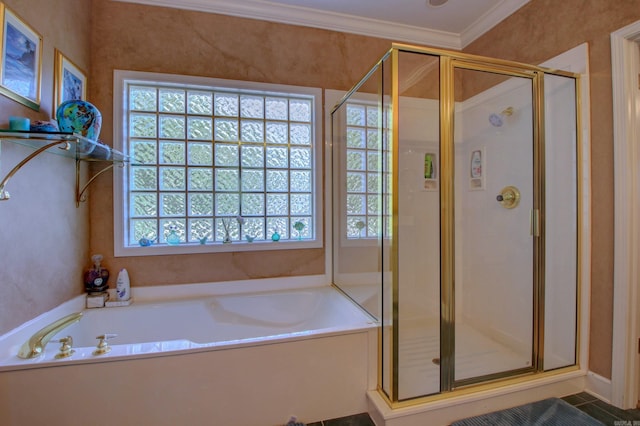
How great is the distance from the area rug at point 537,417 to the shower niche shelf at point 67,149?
2422 millimetres

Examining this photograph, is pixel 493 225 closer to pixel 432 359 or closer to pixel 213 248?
pixel 432 359

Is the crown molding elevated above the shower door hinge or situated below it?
above

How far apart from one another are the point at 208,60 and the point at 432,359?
2.59 meters

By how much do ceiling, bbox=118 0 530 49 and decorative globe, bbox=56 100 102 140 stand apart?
1.04m

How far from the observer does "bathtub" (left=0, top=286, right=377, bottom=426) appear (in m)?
1.29

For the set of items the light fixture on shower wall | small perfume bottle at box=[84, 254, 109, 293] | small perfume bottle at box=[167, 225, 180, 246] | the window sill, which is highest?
the light fixture on shower wall

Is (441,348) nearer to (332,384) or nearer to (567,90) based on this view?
(332,384)

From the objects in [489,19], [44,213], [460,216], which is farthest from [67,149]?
[489,19]

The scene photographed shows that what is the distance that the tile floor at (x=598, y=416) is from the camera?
4.95ft

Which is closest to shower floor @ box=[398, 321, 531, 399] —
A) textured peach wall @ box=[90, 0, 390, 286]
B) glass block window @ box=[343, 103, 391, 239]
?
glass block window @ box=[343, 103, 391, 239]

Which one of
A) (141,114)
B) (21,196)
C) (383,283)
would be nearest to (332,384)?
(383,283)

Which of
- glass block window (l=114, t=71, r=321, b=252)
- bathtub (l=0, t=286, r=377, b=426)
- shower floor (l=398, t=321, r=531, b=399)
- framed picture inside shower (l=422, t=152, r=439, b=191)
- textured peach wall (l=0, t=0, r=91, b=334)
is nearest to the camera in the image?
bathtub (l=0, t=286, r=377, b=426)

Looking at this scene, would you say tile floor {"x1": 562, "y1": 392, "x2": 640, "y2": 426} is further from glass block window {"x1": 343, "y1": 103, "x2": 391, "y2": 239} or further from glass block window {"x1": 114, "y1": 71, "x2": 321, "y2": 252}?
glass block window {"x1": 114, "y1": 71, "x2": 321, "y2": 252}

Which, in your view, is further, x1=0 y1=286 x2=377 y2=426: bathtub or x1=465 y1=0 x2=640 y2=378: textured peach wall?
x1=465 y1=0 x2=640 y2=378: textured peach wall
